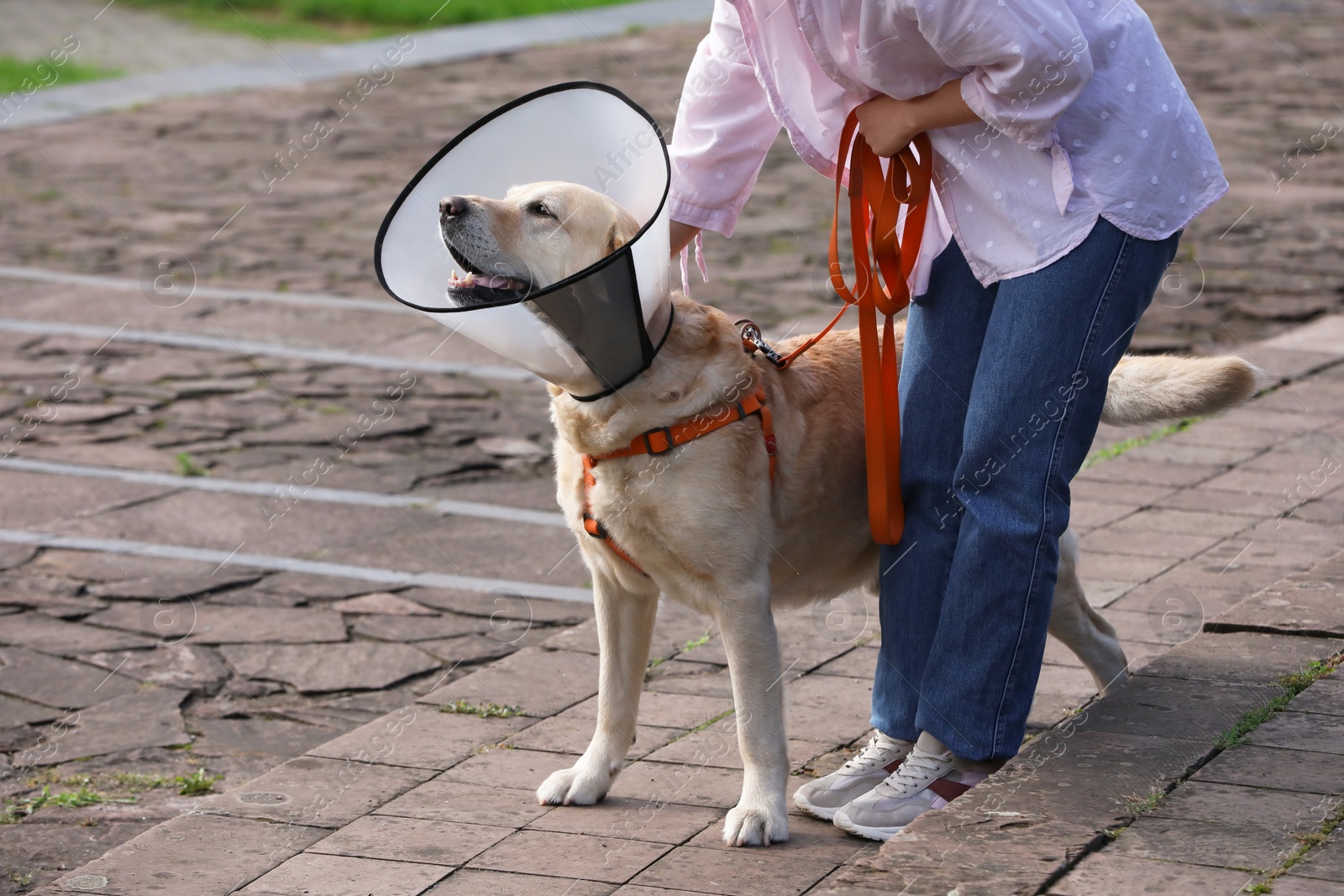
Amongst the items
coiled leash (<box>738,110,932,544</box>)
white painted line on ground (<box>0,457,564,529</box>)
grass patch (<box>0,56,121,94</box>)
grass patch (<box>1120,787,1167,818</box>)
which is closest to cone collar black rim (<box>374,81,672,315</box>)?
coiled leash (<box>738,110,932,544</box>)

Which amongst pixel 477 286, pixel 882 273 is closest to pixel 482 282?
pixel 477 286

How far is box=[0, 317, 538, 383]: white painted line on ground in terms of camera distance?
731 centimetres

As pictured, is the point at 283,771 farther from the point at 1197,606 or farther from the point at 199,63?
the point at 199,63

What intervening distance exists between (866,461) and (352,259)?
20.8 ft

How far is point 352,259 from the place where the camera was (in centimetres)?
913

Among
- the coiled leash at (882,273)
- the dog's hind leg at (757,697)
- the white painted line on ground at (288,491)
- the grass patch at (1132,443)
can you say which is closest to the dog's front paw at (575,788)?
the dog's hind leg at (757,697)

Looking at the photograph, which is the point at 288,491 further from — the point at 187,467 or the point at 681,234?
the point at 681,234

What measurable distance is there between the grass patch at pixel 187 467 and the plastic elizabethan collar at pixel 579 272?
10.4ft

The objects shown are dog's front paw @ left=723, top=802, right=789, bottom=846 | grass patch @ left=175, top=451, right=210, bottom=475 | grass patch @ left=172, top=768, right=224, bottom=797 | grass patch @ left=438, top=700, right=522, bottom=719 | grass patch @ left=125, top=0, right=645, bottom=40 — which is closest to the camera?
dog's front paw @ left=723, top=802, right=789, bottom=846

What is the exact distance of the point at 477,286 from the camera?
10.0ft

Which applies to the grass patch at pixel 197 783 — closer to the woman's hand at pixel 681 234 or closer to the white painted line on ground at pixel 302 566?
the white painted line on ground at pixel 302 566

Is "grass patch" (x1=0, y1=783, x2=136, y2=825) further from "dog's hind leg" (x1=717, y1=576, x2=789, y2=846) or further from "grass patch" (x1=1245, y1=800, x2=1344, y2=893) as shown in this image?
"grass patch" (x1=1245, y1=800, x2=1344, y2=893)

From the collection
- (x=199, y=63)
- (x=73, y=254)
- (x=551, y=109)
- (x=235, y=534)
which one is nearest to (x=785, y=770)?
(x=551, y=109)

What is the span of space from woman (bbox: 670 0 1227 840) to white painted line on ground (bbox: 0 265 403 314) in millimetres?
5218
